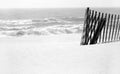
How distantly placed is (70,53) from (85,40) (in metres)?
0.51

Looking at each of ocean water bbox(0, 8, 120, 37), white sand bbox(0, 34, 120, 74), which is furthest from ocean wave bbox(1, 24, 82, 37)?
white sand bbox(0, 34, 120, 74)

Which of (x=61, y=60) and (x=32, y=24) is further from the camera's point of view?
(x=32, y=24)

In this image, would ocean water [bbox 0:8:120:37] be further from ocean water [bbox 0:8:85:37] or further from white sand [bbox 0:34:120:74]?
white sand [bbox 0:34:120:74]

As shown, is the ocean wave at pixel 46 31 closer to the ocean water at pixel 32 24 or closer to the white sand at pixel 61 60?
the ocean water at pixel 32 24

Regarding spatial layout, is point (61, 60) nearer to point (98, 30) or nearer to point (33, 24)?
point (98, 30)

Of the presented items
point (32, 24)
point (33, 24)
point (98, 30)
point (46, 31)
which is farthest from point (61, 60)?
point (32, 24)

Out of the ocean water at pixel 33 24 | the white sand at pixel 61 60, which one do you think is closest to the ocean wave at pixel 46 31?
the ocean water at pixel 33 24

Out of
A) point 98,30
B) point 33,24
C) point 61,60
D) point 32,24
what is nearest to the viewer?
point 61,60

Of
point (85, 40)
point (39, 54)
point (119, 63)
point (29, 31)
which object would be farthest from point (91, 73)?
point (29, 31)

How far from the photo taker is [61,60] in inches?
47.0

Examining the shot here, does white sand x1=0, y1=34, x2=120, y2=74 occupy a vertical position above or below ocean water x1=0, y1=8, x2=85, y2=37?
above

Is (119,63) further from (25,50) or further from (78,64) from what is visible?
(25,50)

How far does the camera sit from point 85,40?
1.79 meters

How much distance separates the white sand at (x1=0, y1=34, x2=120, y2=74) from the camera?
42.8 inches
